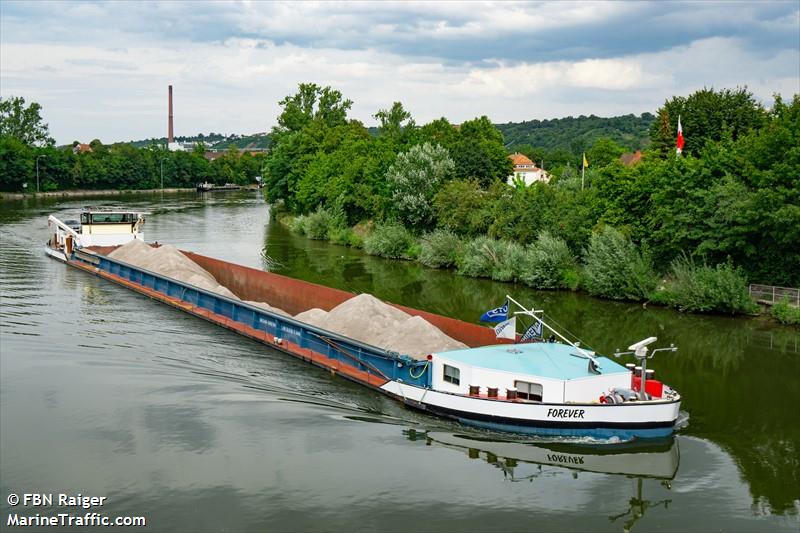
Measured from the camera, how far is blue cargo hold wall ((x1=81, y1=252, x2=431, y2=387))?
20.3m

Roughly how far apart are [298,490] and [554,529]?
5.06 meters

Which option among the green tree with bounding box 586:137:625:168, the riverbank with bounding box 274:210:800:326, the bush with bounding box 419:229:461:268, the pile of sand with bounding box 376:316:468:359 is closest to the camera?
the pile of sand with bounding box 376:316:468:359

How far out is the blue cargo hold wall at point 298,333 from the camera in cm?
2030

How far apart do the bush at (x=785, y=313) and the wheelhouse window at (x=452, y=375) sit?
18.7 m

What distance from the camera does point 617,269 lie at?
36.3 meters

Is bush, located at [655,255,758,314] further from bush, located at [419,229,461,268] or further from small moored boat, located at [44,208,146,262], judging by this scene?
small moored boat, located at [44,208,146,262]

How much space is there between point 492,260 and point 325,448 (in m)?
26.7

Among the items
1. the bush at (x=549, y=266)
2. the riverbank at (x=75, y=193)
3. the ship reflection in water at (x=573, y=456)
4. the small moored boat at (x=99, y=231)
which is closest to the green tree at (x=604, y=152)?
Answer: the bush at (x=549, y=266)

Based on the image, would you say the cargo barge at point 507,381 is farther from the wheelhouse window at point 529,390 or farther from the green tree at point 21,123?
the green tree at point 21,123

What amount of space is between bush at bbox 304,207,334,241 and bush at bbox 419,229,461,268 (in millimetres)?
16859

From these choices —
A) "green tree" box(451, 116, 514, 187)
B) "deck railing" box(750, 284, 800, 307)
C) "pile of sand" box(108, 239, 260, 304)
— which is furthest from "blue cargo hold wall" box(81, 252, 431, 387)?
"green tree" box(451, 116, 514, 187)

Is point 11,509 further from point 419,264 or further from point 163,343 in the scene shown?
point 419,264

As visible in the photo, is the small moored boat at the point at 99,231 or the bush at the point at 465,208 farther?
the bush at the point at 465,208

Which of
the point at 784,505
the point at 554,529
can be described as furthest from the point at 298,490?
the point at 784,505
